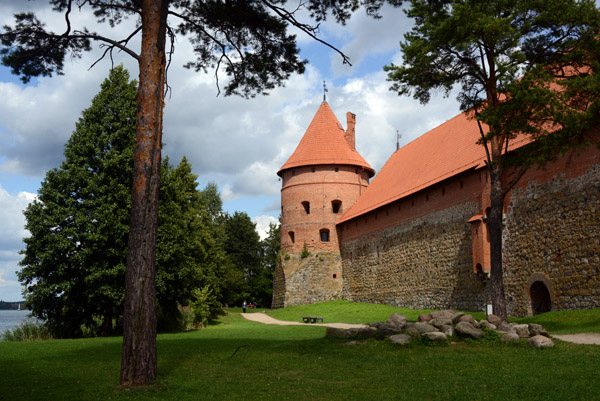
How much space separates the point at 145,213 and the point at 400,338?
18.5 ft

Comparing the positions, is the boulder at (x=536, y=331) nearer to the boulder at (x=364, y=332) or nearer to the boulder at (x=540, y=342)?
the boulder at (x=540, y=342)

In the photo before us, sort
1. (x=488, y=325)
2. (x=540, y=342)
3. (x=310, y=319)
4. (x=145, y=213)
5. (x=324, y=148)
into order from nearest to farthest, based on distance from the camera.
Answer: (x=145, y=213), (x=540, y=342), (x=488, y=325), (x=310, y=319), (x=324, y=148)

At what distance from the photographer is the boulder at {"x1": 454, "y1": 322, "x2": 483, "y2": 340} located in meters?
10.3

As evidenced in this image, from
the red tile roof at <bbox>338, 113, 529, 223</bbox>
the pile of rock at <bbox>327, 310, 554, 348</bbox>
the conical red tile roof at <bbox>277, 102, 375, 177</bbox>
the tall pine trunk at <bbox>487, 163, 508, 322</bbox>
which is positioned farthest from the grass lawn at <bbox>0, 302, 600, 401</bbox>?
the conical red tile roof at <bbox>277, 102, 375, 177</bbox>

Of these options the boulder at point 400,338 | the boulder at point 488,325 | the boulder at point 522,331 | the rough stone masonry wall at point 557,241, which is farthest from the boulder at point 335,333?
the rough stone masonry wall at point 557,241

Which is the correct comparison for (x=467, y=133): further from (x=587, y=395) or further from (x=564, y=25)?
(x=587, y=395)

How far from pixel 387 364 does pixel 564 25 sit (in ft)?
32.6

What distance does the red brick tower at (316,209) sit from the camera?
108 ft

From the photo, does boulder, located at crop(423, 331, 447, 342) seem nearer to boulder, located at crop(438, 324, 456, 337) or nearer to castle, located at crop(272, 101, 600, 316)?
boulder, located at crop(438, 324, 456, 337)

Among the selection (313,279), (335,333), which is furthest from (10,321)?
(335,333)

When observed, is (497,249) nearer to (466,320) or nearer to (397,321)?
(466,320)

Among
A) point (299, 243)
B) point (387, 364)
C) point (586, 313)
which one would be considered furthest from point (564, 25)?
point (299, 243)

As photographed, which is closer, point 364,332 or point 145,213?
point 145,213

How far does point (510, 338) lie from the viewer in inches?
400
